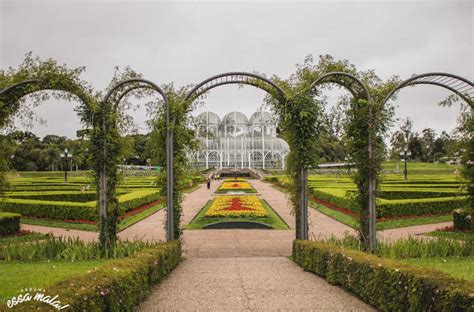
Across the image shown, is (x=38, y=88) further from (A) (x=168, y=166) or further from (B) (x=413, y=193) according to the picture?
(B) (x=413, y=193)

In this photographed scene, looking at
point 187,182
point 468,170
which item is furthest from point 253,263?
point 468,170

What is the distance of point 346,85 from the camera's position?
10398mm

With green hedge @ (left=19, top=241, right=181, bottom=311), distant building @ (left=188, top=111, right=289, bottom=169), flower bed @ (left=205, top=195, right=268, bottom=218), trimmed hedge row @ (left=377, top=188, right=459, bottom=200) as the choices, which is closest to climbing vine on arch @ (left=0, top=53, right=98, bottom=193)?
green hedge @ (left=19, top=241, right=181, bottom=311)

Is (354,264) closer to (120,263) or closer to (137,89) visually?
(120,263)

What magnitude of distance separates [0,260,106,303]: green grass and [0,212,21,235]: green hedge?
15.9 feet

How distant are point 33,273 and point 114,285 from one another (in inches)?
130

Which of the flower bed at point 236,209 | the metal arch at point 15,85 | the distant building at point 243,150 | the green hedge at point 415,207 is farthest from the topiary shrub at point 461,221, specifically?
the distant building at point 243,150

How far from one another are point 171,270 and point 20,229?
314 inches

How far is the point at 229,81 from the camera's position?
1052cm

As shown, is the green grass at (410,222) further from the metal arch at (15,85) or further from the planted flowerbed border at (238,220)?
the metal arch at (15,85)

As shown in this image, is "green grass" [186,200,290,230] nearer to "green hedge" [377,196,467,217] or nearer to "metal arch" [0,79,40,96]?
"green hedge" [377,196,467,217]

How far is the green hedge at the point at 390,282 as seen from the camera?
13.7 feet

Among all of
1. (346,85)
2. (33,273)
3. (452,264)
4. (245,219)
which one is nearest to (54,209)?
(245,219)

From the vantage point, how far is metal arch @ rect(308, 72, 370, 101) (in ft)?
32.0
